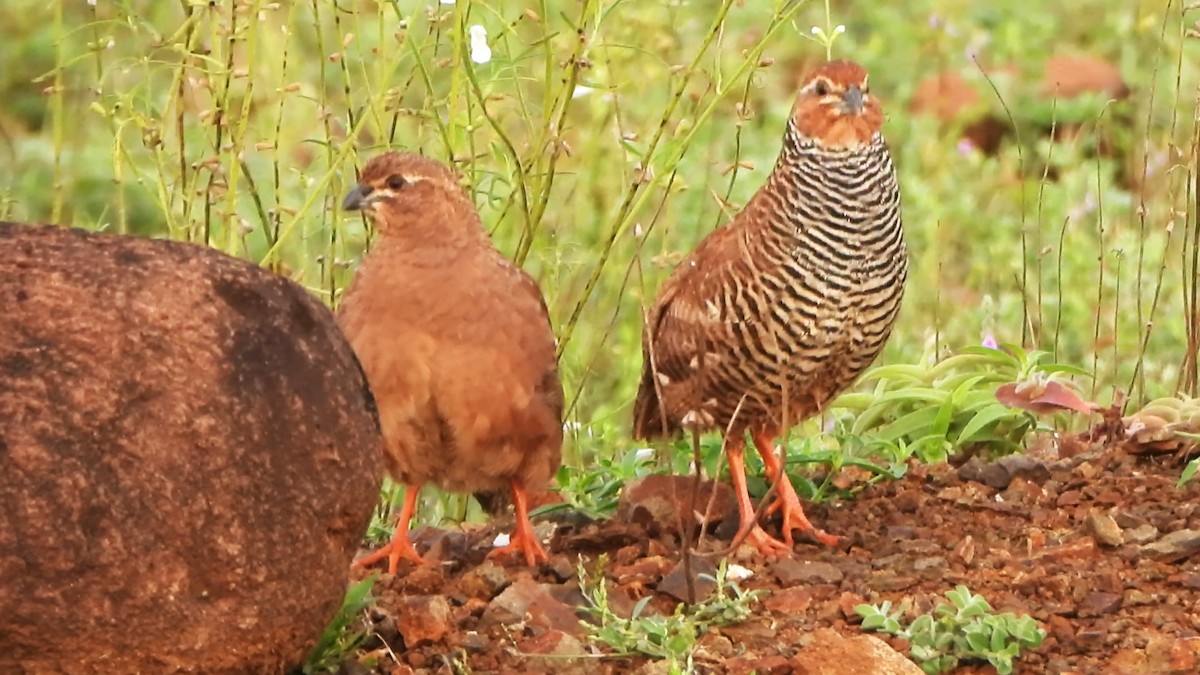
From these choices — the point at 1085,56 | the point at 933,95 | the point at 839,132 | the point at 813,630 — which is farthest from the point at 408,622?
the point at 1085,56

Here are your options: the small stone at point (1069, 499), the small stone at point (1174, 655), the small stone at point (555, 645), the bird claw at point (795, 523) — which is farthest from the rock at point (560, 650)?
the small stone at point (1069, 499)

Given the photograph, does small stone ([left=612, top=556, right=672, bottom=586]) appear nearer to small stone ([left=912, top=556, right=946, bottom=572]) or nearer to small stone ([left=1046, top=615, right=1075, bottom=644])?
small stone ([left=912, top=556, right=946, bottom=572])

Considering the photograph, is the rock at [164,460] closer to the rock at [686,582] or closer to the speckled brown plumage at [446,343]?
the rock at [686,582]

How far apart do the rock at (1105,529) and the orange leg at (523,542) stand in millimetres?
1299

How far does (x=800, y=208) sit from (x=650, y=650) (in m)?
1.55

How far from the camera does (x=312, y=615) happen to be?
12.3 ft

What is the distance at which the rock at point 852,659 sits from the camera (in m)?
3.98

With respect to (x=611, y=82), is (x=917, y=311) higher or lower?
lower

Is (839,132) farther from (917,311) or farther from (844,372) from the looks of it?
(917,311)

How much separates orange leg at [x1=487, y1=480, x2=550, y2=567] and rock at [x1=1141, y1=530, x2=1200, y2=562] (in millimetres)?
1424

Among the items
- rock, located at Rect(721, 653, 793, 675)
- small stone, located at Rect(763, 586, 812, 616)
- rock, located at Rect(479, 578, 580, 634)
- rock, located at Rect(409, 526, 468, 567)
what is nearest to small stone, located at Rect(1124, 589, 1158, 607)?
small stone, located at Rect(763, 586, 812, 616)

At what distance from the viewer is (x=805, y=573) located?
467 cm

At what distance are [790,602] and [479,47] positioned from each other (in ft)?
5.85

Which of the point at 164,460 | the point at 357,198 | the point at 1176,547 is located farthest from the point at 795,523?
the point at 164,460
